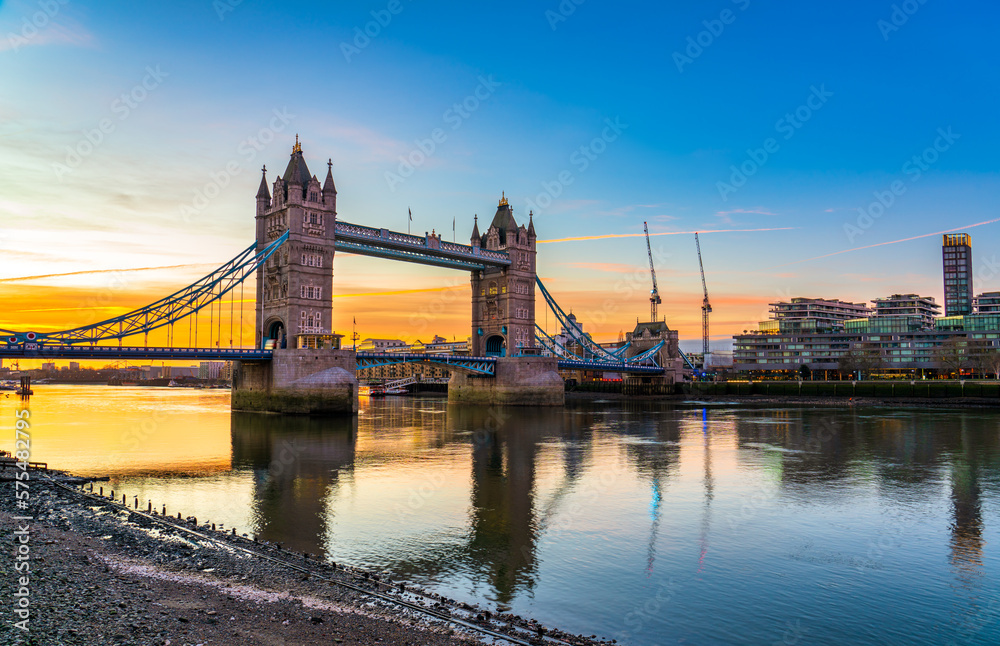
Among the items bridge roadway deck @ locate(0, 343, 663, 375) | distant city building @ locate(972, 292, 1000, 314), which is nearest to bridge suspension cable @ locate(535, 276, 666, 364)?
bridge roadway deck @ locate(0, 343, 663, 375)

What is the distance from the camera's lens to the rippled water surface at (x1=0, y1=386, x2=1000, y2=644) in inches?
500

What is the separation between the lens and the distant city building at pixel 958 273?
→ 17838cm

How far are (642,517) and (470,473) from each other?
33.1 feet

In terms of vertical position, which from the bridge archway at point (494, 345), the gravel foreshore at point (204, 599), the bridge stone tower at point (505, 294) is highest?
the bridge stone tower at point (505, 294)

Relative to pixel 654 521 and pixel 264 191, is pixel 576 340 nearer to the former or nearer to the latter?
pixel 264 191

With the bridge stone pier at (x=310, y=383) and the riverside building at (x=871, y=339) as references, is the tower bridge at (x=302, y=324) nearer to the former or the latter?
the bridge stone pier at (x=310, y=383)

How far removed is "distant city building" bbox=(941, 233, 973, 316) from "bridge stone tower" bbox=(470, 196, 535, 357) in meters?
151

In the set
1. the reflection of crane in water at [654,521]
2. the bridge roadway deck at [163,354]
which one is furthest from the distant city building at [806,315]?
the reflection of crane in water at [654,521]

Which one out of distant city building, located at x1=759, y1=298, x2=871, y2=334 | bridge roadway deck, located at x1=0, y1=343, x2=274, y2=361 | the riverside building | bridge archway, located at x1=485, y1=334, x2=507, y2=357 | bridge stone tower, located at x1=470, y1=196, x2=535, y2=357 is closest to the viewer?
bridge roadway deck, located at x1=0, y1=343, x2=274, y2=361

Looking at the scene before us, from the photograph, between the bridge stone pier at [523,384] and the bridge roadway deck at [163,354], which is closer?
the bridge roadway deck at [163,354]

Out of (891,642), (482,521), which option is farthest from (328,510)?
(891,642)

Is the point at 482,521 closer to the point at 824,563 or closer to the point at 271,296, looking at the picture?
the point at 824,563

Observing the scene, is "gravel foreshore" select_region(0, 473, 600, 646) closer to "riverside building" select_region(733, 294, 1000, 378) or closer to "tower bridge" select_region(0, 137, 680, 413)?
"tower bridge" select_region(0, 137, 680, 413)

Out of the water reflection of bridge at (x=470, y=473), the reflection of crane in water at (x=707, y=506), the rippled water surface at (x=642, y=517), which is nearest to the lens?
the rippled water surface at (x=642, y=517)
